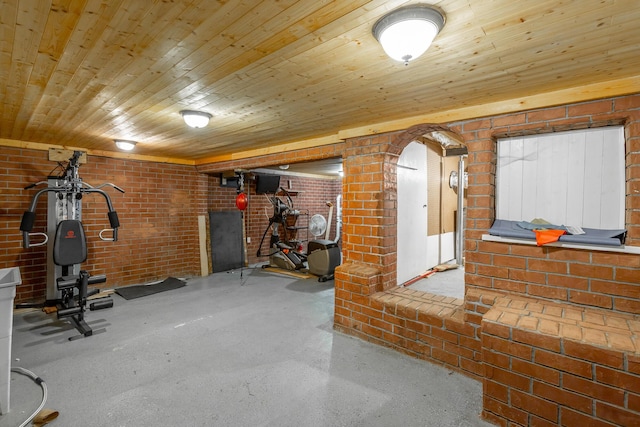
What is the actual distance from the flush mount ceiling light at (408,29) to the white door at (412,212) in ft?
7.01

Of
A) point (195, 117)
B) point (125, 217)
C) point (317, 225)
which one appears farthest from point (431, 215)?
point (125, 217)

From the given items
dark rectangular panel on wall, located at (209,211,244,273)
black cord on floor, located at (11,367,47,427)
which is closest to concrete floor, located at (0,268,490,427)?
black cord on floor, located at (11,367,47,427)

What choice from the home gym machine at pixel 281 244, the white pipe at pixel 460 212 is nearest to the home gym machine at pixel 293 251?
the home gym machine at pixel 281 244

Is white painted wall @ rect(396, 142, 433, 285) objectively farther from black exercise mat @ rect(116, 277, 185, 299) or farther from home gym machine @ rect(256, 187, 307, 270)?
Answer: black exercise mat @ rect(116, 277, 185, 299)

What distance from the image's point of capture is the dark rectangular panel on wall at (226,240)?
595 cm

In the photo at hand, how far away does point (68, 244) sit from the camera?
3.39 meters

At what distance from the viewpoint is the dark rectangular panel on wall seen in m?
5.95

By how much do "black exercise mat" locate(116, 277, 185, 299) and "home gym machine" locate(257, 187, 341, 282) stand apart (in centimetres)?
197

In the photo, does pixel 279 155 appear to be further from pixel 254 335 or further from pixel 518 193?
Answer: pixel 518 193

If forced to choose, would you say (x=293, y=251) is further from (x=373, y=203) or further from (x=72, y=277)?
(x=72, y=277)

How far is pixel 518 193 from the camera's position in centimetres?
248

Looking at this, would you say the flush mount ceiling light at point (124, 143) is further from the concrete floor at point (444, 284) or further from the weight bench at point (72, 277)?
the concrete floor at point (444, 284)

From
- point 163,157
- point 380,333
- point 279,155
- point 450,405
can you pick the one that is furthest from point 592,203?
point 163,157

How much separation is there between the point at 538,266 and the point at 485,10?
6.16 ft
